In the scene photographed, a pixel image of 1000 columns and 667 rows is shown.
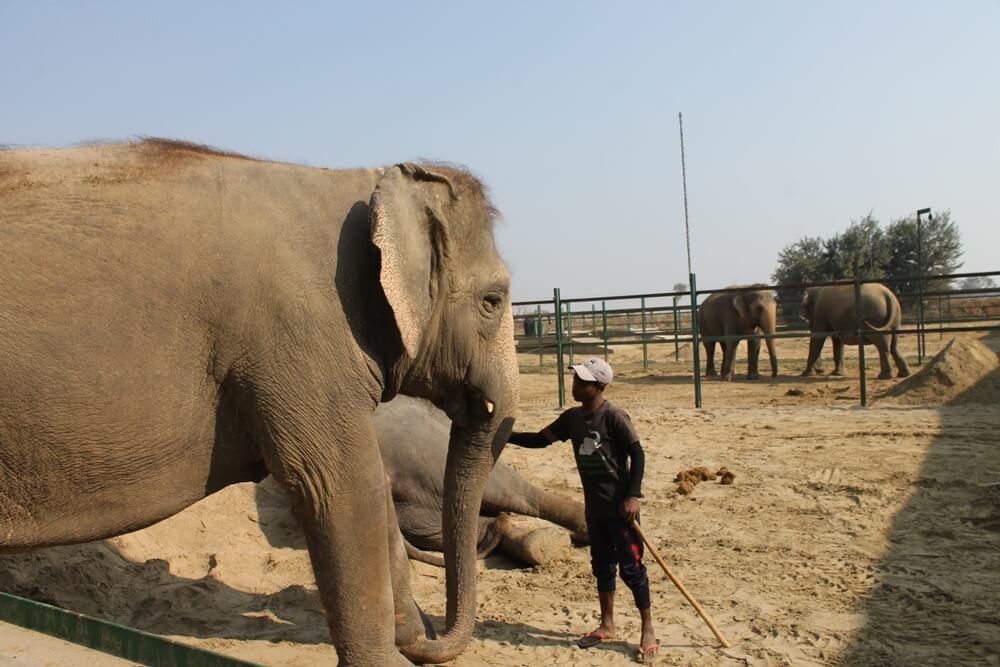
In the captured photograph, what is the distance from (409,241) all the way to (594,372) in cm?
141

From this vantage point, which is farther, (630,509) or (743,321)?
(743,321)

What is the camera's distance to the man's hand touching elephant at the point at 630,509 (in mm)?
3961

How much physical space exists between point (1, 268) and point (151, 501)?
2.66 ft

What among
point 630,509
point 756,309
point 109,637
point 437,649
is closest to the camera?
point 109,637

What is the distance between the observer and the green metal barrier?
2.24m

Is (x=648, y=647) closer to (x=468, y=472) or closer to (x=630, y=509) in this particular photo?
(x=630, y=509)

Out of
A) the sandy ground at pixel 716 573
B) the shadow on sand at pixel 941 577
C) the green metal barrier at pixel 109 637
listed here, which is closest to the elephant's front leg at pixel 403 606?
the sandy ground at pixel 716 573

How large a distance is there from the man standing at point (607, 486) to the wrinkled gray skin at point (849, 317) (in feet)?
38.3

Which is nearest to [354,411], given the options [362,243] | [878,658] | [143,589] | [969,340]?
[362,243]

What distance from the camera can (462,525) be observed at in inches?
150

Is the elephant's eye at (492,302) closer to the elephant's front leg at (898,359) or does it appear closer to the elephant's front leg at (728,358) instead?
the elephant's front leg at (898,359)

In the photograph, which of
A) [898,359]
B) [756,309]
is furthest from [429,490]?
[756,309]

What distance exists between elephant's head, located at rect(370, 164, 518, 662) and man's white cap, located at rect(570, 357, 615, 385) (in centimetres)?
52

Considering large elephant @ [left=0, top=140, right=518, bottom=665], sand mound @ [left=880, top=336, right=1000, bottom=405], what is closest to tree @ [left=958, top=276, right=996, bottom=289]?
sand mound @ [left=880, top=336, right=1000, bottom=405]
